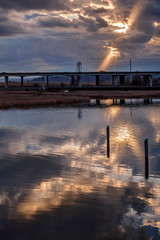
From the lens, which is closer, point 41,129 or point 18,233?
point 18,233

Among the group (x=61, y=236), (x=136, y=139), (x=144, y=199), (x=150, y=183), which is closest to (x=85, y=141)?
(x=136, y=139)

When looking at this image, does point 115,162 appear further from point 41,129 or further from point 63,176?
point 41,129

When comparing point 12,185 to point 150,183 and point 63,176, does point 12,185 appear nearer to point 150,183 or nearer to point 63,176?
point 63,176

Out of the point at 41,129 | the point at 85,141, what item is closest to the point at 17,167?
the point at 85,141

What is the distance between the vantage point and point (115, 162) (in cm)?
1819

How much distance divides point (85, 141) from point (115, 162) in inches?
288

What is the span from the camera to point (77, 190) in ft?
44.4

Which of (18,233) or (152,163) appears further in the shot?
(152,163)

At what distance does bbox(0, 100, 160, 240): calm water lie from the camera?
33.9 feet

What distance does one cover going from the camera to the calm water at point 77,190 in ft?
33.9

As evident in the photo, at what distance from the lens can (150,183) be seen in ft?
47.1

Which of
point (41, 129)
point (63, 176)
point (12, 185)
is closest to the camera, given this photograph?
point (12, 185)

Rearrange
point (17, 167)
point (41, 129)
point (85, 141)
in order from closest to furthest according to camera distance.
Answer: point (17, 167) < point (85, 141) < point (41, 129)

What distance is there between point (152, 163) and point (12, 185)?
817cm
